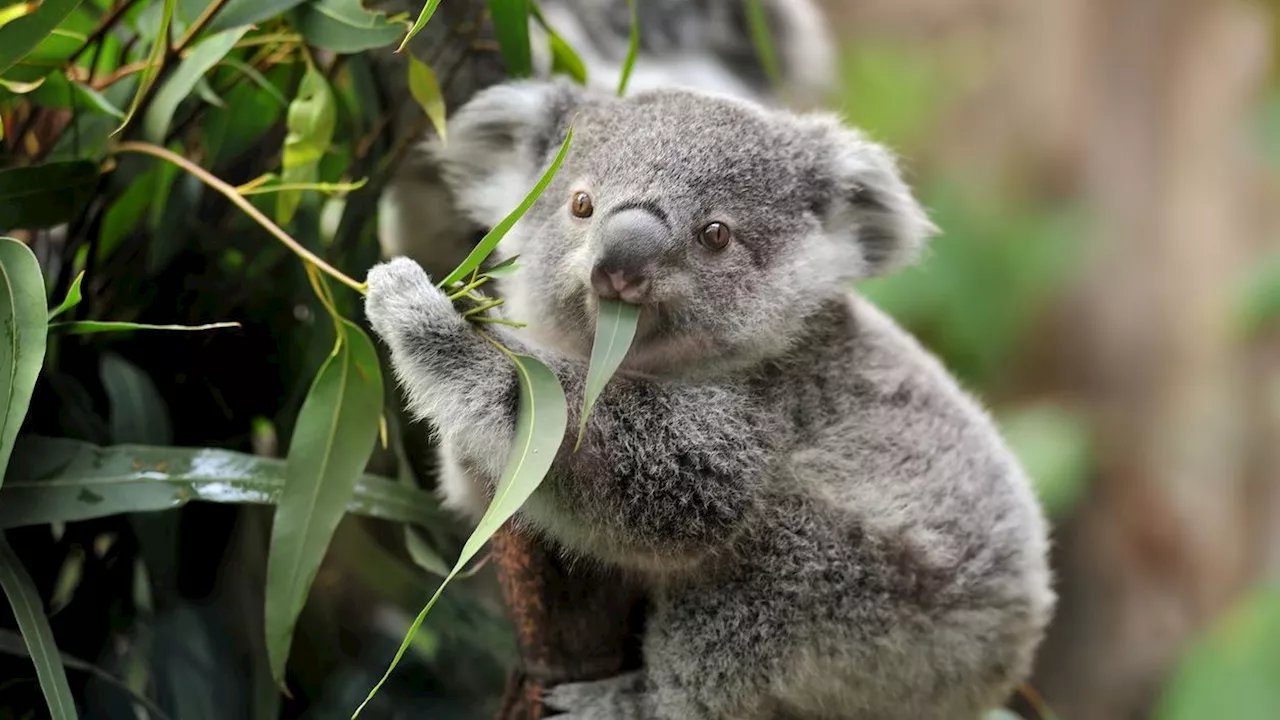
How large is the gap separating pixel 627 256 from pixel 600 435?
272 millimetres

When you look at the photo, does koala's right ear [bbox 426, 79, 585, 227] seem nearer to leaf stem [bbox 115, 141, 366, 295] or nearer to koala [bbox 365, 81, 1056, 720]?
koala [bbox 365, 81, 1056, 720]

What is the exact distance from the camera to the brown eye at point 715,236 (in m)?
1.86

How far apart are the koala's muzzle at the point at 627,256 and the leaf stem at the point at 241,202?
14.0 inches

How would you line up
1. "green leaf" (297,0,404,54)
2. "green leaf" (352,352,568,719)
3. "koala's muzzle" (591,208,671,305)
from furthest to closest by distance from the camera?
1. "green leaf" (297,0,404,54)
2. "koala's muzzle" (591,208,671,305)
3. "green leaf" (352,352,568,719)

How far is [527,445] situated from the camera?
4.96 feet

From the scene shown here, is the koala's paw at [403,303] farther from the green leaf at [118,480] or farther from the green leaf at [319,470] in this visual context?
the green leaf at [118,480]

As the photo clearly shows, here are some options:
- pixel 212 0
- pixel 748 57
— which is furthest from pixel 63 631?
pixel 748 57

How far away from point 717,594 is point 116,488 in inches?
37.8

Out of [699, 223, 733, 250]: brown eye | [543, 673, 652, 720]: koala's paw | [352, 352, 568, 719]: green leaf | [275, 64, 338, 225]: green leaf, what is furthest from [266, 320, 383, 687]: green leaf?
[699, 223, 733, 250]: brown eye

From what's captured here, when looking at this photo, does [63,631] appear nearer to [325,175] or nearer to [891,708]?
[325,175]

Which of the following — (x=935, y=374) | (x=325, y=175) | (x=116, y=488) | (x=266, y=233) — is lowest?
(x=116, y=488)

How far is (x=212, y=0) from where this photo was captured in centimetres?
181

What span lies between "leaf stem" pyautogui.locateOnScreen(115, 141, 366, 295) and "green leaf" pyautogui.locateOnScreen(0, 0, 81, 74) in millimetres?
275

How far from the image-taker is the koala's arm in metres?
1.65
